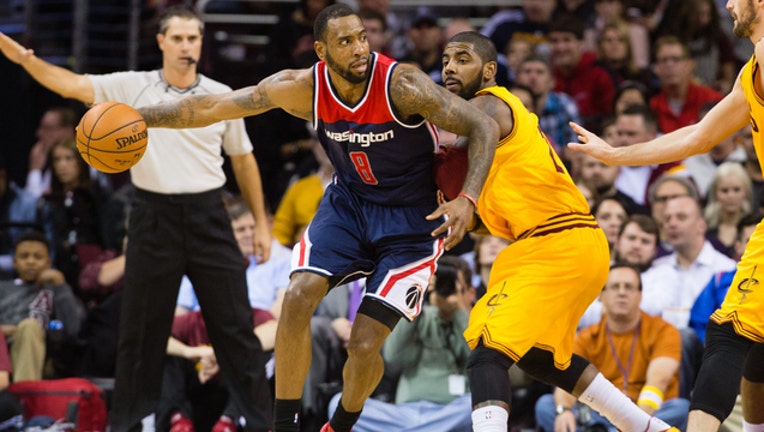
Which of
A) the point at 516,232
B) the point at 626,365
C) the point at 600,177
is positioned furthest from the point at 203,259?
the point at 600,177

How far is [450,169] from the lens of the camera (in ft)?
18.4

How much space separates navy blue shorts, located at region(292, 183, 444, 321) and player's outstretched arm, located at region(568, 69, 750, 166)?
895mm

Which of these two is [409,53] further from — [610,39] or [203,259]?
[203,259]

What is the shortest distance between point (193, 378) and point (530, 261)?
3.53 metres

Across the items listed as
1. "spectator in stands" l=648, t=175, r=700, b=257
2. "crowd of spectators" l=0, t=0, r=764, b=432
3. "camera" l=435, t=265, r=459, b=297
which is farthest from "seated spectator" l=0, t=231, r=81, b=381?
"spectator in stands" l=648, t=175, r=700, b=257

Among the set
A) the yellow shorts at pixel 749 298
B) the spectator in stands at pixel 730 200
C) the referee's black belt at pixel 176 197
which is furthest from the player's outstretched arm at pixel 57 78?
the spectator in stands at pixel 730 200

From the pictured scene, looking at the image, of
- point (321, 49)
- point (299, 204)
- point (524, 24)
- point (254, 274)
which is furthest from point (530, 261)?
point (524, 24)

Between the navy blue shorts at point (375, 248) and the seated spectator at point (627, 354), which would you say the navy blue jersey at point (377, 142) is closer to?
the navy blue shorts at point (375, 248)

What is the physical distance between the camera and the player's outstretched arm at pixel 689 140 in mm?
5164

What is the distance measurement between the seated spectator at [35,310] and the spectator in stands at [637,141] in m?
4.62

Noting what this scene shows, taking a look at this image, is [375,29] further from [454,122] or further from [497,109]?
[454,122]

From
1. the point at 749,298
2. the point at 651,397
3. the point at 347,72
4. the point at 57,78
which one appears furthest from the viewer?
the point at 651,397

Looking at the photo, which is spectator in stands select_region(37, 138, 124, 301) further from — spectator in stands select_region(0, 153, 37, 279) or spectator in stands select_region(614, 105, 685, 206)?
spectator in stands select_region(614, 105, 685, 206)

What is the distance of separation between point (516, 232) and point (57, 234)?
507 cm
